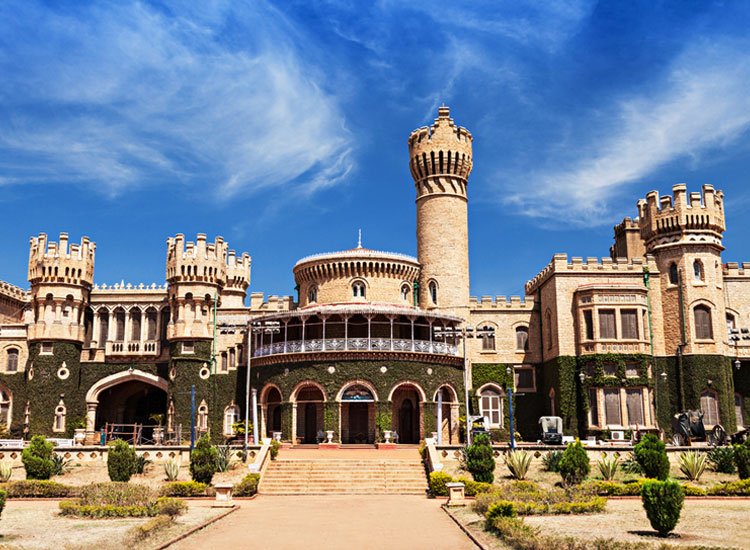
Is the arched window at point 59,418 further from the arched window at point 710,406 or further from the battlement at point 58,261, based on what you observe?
the arched window at point 710,406

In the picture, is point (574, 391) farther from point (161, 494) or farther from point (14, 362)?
point (14, 362)

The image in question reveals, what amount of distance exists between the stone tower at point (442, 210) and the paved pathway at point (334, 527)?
25.6 meters

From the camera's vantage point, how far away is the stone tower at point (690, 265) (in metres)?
48.0

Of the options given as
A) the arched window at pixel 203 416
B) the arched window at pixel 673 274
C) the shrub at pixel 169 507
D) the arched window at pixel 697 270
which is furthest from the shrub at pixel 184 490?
the arched window at pixel 697 270

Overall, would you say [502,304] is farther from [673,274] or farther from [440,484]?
[440,484]

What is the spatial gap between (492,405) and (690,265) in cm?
1575

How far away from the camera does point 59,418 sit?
50.2 meters

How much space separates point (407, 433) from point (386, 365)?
5563 millimetres

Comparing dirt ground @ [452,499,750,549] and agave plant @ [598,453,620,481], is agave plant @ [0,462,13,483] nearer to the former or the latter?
dirt ground @ [452,499,750,549]

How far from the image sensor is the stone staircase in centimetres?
3269

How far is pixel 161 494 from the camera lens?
27.8m

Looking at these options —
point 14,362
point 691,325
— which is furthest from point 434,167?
point 14,362

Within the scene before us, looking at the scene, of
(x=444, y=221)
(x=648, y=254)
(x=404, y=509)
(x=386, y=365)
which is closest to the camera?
(x=404, y=509)

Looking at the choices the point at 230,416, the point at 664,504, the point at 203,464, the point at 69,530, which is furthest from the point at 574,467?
the point at 230,416
